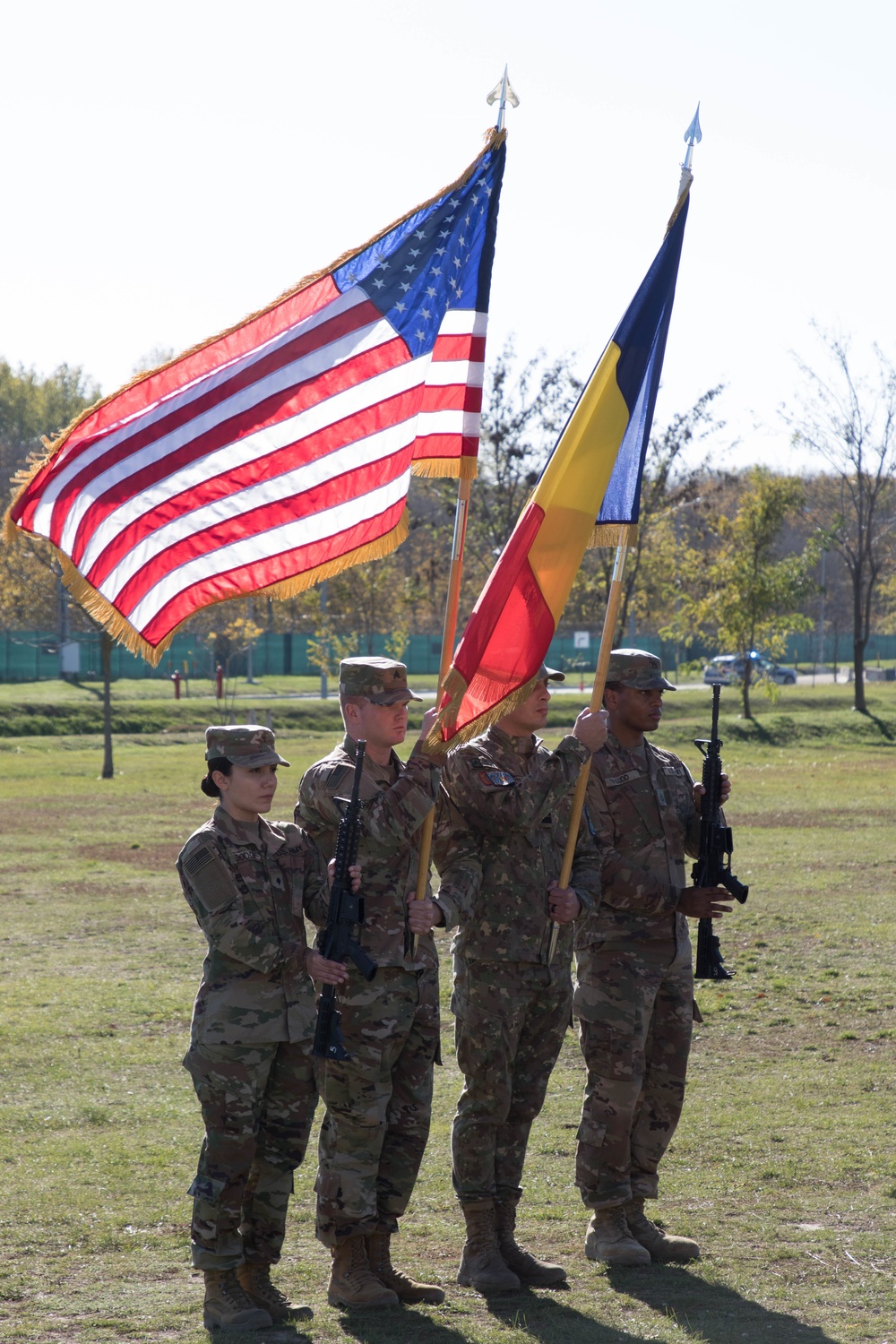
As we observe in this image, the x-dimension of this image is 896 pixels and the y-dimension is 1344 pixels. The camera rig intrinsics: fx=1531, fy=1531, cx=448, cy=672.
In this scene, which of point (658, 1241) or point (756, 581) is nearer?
point (658, 1241)

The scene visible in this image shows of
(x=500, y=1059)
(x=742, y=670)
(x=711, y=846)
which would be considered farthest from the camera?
(x=742, y=670)

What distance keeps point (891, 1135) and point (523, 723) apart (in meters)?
3.14

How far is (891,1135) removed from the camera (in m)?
7.55

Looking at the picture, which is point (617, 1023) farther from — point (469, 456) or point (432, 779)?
point (469, 456)

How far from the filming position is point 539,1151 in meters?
7.57

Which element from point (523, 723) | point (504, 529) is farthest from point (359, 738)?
point (504, 529)

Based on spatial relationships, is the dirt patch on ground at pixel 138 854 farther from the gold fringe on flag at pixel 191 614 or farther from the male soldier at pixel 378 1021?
the male soldier at pixel 378 1021

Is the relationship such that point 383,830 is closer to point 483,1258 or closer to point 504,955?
point 504,955

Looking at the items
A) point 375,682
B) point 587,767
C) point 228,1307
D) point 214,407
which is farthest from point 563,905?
point 214,407

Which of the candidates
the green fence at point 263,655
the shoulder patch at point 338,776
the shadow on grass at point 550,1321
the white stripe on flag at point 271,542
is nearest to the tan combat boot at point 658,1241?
the shadow on grass at point 550,1321

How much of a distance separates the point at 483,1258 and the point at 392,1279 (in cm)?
38

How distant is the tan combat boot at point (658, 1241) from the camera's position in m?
6.02

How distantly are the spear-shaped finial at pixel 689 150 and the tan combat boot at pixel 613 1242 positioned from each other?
13.8 ft

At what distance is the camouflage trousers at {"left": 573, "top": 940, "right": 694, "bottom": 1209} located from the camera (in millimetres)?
6129
